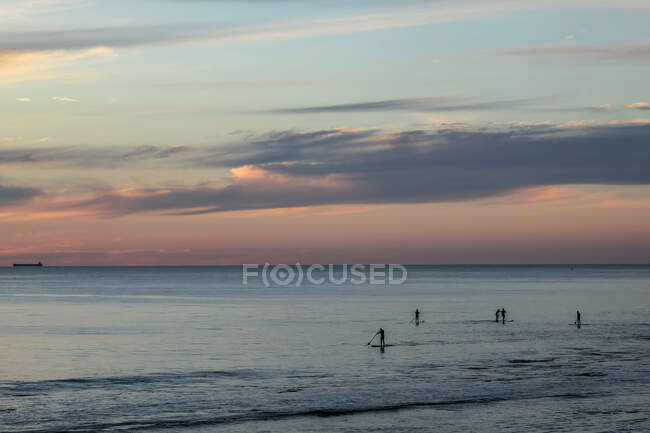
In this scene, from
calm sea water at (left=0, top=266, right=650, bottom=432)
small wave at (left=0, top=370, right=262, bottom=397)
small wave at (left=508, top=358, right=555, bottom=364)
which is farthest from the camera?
small wave at (left=508, top=358, right=555, bottom=364)

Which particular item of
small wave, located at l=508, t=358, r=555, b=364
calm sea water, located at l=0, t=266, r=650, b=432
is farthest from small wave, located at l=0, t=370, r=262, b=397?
small wave, located at l=508, t=358, r=555, b=364

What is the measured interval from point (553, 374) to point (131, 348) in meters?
40.5

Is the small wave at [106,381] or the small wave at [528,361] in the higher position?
the small wave at [528,361]

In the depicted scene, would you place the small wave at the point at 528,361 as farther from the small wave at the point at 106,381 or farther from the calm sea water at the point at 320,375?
the small wave at the point at 106,381

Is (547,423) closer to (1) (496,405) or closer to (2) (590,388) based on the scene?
(1) (496,405)

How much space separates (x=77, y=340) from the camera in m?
87.1

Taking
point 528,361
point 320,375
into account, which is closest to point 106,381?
point 320,375

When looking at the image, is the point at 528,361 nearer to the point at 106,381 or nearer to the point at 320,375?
the point at 320,375

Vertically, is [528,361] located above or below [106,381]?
above

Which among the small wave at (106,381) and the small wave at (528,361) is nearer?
the small wave at (106,381)

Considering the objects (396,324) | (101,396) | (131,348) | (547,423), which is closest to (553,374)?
(547,423)

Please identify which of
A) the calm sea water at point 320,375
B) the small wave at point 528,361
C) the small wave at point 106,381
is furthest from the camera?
the small wave at point 528,361

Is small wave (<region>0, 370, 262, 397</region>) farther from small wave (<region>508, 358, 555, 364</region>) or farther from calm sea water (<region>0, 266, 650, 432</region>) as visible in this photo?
small wave (<region>508, 358, 555, 364</region>)

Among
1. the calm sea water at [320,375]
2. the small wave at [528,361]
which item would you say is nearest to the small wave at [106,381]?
the calm sea water at [320,375]
